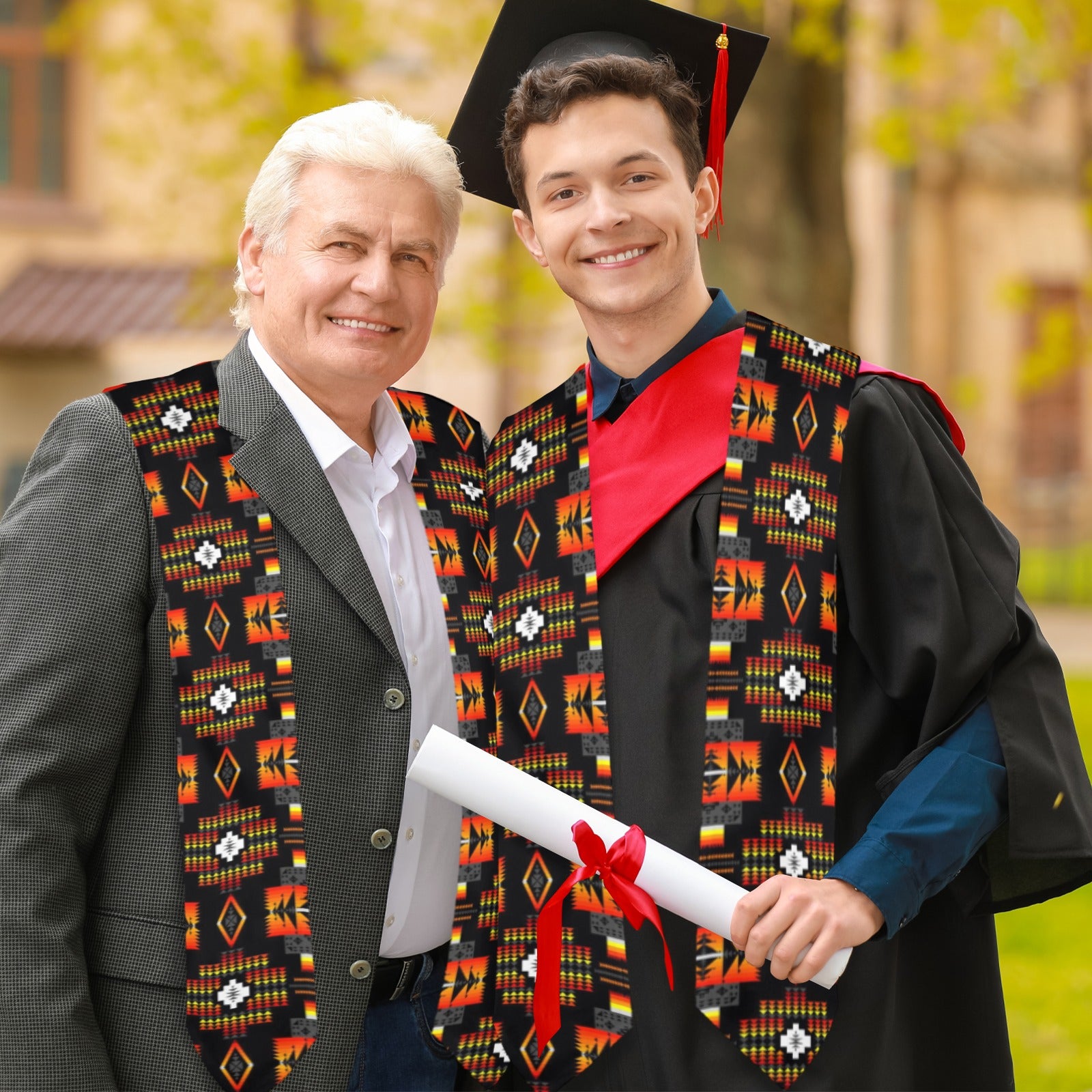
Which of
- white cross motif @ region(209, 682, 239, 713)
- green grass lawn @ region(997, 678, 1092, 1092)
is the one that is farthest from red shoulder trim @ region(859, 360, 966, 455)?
green grass lawn @ region(997, 678, 1092, 1092)

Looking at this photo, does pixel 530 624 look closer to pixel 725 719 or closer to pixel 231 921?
pixel 725 719

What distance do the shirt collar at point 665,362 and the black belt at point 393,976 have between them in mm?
990

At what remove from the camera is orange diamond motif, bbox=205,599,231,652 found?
2.14 m

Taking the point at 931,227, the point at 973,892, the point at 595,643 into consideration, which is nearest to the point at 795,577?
the point at 595,643

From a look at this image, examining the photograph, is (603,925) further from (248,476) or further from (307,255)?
(307,255)

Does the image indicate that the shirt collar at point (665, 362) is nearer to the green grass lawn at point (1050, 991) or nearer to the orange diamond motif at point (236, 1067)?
the orange diamond motif at point (236, 1067)

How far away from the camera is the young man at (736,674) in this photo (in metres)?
2.18

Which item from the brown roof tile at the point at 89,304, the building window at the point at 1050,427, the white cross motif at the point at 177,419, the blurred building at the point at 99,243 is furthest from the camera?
the building window at the point at 1050,427

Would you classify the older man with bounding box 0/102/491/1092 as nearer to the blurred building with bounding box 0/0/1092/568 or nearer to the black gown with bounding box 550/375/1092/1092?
the black gown with bounding box 550/375/1092/1092

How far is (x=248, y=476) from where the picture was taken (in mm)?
2234

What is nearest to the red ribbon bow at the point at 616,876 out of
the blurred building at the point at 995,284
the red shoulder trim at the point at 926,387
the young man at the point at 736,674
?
the young man at the point at 736,674

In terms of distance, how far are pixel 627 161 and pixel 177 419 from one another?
2.83ft

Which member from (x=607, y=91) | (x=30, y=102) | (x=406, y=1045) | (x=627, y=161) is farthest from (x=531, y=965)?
(x=30, y=102)

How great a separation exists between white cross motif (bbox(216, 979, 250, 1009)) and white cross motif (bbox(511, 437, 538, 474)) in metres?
1.00
